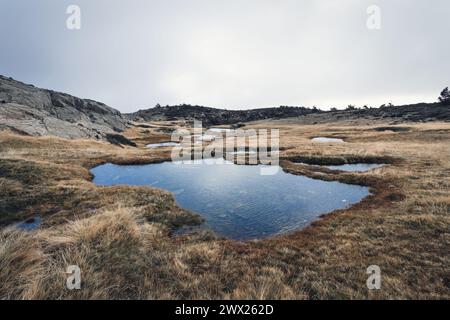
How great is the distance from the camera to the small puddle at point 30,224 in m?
11.4

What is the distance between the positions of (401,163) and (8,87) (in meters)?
80.4

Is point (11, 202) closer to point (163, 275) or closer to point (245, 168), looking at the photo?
point (163, 275)

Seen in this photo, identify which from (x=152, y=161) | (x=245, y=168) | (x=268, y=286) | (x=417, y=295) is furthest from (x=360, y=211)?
(x=152, y=161)

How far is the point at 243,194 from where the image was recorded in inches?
706

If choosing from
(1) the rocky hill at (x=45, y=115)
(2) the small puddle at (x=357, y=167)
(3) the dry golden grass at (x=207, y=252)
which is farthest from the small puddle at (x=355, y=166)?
(1) the rocky hill at (x=45, y=115)

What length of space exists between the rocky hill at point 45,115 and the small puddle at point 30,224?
3865cm

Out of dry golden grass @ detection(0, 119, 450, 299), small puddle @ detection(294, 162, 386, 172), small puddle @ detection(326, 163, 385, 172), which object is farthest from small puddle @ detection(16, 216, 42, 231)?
small puddle @ detection(326, 163, 385, 172)

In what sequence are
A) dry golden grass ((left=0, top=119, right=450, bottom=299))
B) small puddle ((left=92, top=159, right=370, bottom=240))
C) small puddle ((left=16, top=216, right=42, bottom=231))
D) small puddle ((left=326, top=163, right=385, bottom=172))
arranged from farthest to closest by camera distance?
small puddle ((left=326, top=163, right=385, bottom=172))
small puddle ((left=92, top=159, right=370, bottom=240))
small puddle ((left=16, top=216, right=42, bottom=231))
dry golden grass ((left=0, top=119, right=450, bottom=299))

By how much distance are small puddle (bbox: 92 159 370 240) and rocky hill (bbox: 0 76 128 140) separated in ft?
91.4

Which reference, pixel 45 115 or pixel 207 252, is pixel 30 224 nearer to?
pixel 207 252

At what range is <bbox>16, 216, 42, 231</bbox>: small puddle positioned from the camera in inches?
450

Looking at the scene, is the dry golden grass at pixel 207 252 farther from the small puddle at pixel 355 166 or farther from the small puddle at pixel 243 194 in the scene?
the small puddle at pixel 355 166

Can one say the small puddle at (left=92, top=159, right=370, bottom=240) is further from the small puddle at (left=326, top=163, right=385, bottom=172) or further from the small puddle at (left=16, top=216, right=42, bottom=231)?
the small puddle at (left=16, top=216, right=42, bottom=231)

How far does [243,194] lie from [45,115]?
54894 mm
